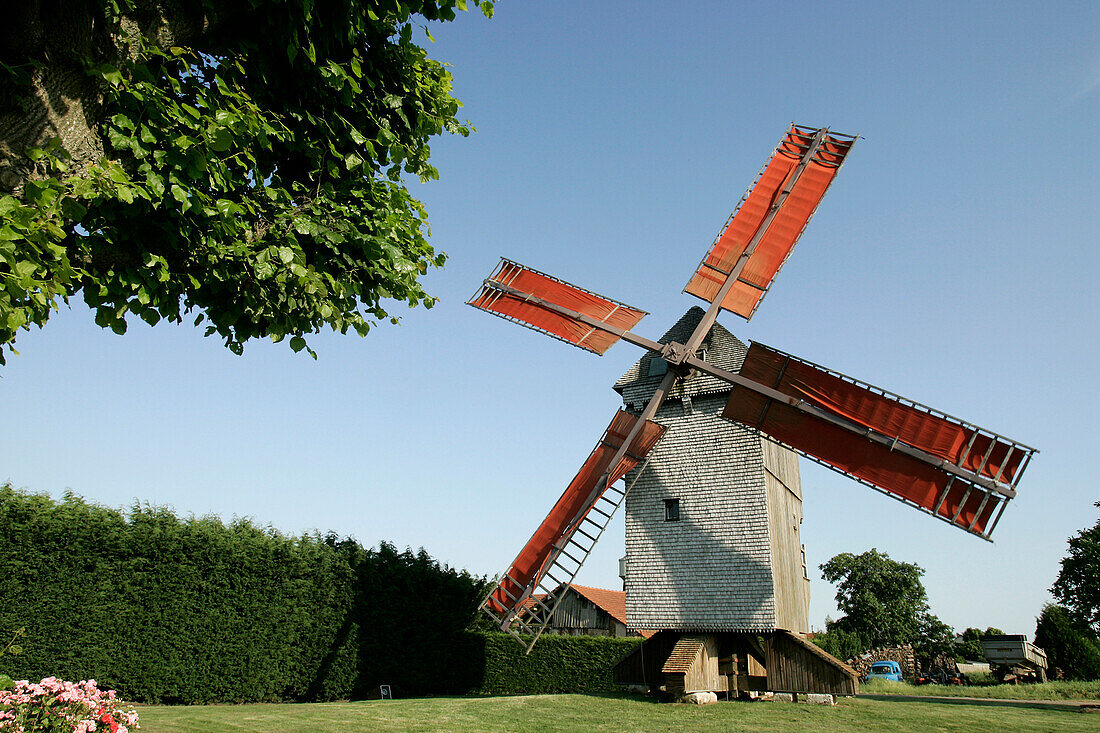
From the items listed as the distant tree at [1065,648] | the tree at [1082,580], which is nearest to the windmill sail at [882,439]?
the distant tree at [1065,648]

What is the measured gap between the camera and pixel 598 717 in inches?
477

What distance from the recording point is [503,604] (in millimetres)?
13766

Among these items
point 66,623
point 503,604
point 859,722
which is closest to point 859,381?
point 859,722

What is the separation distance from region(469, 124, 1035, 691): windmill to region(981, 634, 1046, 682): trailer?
54.2ft

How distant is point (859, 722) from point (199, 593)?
1329 cm

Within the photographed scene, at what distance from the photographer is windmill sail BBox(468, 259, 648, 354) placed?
49.4ft

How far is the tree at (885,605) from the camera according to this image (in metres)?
48.8

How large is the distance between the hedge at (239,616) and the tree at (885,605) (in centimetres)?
3829

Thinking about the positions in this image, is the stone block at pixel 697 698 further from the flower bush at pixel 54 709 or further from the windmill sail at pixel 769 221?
the flower bush at pixel 54 709

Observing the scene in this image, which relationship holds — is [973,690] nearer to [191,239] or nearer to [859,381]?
[859,381]

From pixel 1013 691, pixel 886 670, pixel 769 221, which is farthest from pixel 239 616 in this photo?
pixel 886 670

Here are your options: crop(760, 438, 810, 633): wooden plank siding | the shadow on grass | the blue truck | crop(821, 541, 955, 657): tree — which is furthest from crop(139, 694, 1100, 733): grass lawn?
crop(821, 541, 955, 657): tree

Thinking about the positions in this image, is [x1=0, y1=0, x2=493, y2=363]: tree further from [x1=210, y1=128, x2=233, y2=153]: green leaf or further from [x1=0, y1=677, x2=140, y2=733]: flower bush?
[x1=0, y1=677, x2=140, y2=733]: flower bush

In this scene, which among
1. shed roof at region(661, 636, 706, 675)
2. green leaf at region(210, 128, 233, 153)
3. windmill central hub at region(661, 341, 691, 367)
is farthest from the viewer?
windmill central hub at region(661, 341, 691, 367)
